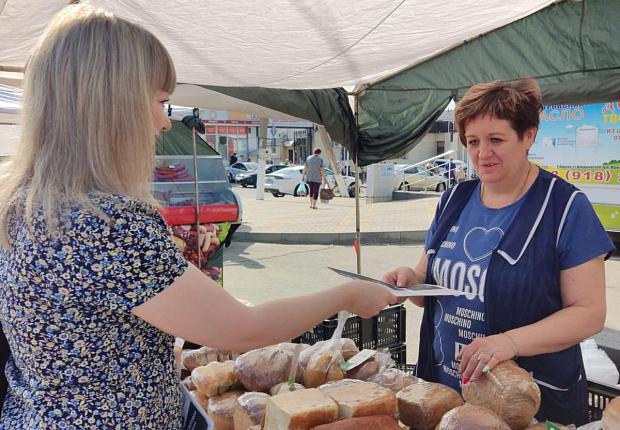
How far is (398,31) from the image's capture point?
273cm

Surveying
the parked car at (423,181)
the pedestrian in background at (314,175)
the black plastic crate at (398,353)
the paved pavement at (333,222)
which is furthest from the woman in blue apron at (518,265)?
the parked car at (423,181)

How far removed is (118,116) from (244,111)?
3.10 m

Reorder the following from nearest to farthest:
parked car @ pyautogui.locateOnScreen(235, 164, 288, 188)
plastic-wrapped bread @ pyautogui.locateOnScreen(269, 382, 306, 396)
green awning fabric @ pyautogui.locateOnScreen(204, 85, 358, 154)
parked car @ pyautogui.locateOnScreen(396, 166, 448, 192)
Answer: plastic-wrapped bread @ pyautogui.locateOnScreen(269, 382, 306, 396)
green awning fabric @ pyautogui.locateOnScreen(204, 85, 358, 154)
parked car @ pyautogui.locateOnScreen(396, 166, 448, 192)
parked car @ pyautogui.locateOnScreen(235, 164, 288, 188)

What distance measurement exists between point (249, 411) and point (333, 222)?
1131 centimetres

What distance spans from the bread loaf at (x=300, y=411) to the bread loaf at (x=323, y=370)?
384 mm

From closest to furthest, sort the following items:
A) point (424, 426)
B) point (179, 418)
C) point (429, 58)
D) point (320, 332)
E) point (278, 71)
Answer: point (179, 418) < point (424, 426) < point (320, 332) < point (278, 71) < point (429, 58)

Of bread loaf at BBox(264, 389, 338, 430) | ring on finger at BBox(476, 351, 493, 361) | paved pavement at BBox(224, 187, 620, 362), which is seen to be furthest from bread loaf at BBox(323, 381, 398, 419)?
paved pavement at BBox(224, 187, 620, 362)

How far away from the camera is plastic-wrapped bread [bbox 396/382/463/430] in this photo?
57.7 inches

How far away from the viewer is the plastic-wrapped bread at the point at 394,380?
5.54ft

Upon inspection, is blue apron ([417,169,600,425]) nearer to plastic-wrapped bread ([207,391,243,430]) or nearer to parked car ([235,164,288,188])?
plastic-wrapped bread ([207,391,243,430])

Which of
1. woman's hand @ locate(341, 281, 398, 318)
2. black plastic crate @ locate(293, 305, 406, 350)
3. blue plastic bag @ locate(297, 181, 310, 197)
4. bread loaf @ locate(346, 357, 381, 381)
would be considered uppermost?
blue plastic bag @ locate(297, 181, 310, 197)

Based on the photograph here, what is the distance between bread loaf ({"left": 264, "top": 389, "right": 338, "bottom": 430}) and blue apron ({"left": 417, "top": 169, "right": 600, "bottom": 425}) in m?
0.65


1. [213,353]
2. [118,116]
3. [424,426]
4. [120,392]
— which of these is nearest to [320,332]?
[213,353]

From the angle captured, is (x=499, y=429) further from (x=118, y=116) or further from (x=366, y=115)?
(x=366, y=115)
